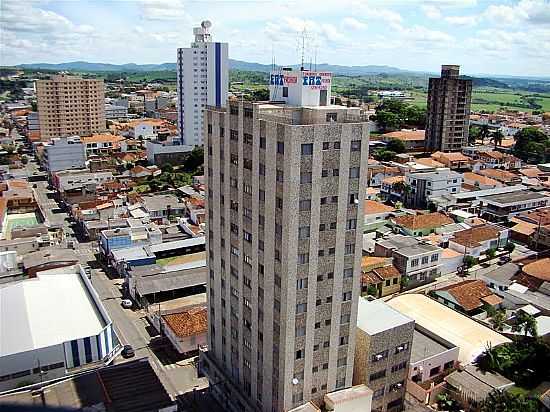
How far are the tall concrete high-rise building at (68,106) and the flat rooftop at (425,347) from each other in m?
117

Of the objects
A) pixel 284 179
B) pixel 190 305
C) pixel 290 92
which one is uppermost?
pixel 290 92

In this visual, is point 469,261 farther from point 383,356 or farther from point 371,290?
point 383,356

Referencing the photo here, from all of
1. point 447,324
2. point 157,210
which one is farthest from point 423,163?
point 447,324

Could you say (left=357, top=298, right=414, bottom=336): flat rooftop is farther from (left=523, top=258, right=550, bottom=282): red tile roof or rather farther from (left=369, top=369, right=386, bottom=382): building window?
(left=523, top=258, right=550, bottom=282): red tile roof

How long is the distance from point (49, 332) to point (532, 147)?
4626 inches

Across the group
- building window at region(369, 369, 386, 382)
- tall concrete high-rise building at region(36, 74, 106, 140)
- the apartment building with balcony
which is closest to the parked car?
the apartment building with balcony

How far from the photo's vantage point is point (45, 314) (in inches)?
1646

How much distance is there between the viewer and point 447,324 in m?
44.0

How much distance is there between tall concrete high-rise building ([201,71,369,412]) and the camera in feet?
88.6

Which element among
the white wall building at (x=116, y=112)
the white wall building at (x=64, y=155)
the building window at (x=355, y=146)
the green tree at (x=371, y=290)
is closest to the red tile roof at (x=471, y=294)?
the green tree at (x=371, y=290)

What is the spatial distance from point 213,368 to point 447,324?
812 inches

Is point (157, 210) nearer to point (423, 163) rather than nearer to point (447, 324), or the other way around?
point (447, 324)

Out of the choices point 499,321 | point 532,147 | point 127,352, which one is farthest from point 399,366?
point 532,147

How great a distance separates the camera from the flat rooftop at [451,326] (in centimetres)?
4097
